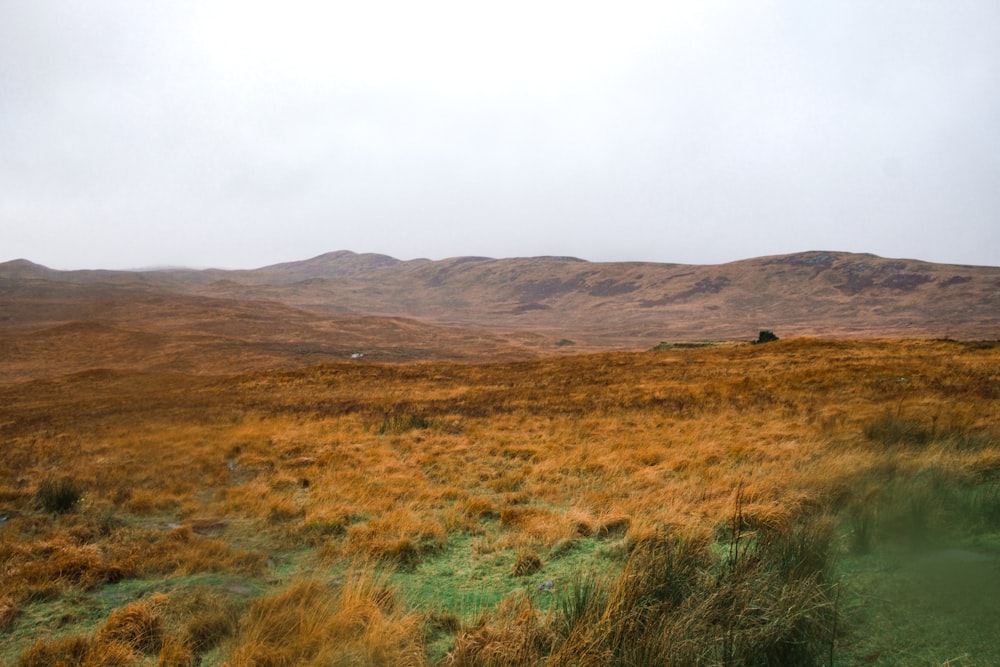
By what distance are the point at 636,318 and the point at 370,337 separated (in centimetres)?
6992

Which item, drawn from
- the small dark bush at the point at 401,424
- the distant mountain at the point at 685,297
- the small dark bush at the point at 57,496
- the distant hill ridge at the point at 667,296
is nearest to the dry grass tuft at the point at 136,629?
the small dark bush at the point at 57,496

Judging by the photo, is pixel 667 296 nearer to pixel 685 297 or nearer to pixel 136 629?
pixel 685 297

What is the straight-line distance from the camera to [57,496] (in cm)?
775

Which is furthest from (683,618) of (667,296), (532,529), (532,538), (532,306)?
(532,306)

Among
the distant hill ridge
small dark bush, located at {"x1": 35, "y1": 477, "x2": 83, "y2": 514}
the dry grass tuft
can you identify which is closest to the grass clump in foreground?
the dry grass tuft

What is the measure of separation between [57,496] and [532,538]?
24.1 feet

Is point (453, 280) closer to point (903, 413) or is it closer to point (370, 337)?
point (370, 337)

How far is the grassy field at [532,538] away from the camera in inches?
131

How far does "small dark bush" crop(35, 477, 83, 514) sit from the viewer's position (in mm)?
7680

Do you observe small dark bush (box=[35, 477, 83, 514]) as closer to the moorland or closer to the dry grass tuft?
the moorland

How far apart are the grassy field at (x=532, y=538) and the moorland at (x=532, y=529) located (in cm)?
3

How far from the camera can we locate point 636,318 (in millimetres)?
120812

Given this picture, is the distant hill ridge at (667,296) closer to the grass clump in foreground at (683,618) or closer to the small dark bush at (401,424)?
the small dark bush at (401,424)

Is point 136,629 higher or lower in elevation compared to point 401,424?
higher
